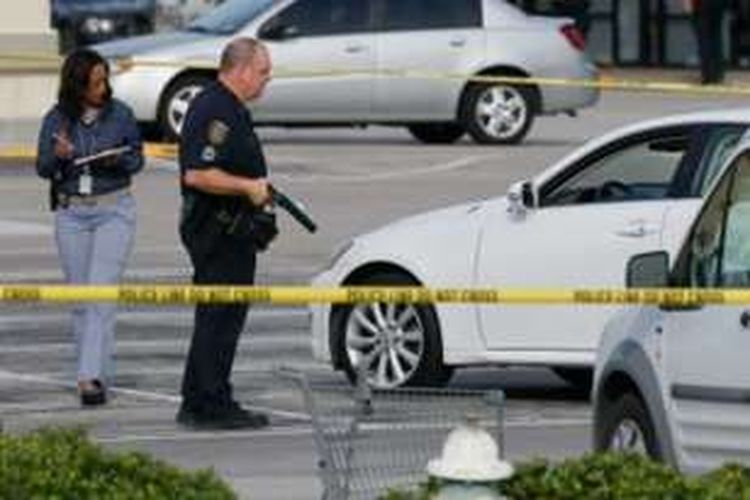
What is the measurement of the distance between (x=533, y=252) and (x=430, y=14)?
648 inches

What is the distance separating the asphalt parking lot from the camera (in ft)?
43.2

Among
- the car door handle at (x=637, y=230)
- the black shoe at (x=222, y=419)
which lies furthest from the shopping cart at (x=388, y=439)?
the car door handle at (x=637, y=230)

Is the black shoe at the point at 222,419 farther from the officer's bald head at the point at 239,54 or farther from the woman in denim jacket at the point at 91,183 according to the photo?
the officer's bald head at the point at 239,54

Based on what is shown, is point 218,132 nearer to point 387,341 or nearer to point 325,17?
point 387,341

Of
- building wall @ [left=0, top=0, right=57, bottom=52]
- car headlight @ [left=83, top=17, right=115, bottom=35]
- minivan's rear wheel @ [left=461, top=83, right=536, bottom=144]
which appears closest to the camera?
minivan's rear wheel @ [left=461, top=83, right=536, bottom=144]

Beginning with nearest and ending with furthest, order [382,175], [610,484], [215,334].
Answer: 1. [610,484]
2. [215,334]
3. [382,175]

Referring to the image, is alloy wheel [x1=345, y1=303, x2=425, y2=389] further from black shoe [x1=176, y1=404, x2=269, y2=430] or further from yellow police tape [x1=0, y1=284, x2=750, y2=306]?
yellow police tape [x1=0, y1=284, x2=750, y2=306]

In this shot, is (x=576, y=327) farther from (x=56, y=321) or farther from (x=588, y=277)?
(x=56, y=321)

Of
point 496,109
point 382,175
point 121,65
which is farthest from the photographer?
point 496,109

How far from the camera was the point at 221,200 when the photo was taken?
43.9 feet

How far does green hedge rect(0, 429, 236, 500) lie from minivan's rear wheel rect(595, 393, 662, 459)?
261cm

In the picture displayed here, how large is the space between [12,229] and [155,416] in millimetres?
8852

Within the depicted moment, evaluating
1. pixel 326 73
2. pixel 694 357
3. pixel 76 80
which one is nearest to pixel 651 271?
pixel 694 357

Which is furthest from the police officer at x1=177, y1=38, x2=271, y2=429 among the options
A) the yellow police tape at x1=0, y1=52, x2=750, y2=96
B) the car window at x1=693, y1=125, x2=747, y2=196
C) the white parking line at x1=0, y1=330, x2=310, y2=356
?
the yellow police tape at x1=0, y1=52, x2=750, y2=96
